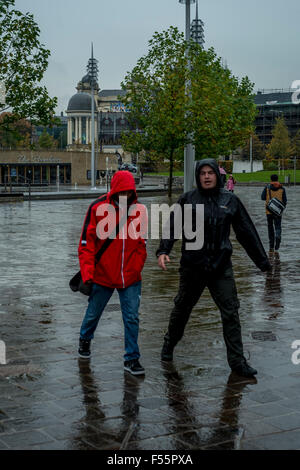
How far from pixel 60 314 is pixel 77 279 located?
7.06 feet

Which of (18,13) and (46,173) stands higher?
(18,13)

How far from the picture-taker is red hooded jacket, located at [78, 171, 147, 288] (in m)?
5.59

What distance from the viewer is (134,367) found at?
548 centimetres

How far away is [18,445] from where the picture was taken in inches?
156

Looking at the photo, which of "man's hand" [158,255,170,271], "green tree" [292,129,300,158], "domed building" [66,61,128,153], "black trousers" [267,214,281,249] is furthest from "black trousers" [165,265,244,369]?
"domed building" [66,61,128,153]

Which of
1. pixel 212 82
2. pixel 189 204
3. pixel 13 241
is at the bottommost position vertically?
pixel 13 241

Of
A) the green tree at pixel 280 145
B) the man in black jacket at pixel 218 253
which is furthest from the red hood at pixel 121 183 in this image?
the green tree at pixel 280 145

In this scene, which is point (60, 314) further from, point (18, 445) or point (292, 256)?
point (292, 256)

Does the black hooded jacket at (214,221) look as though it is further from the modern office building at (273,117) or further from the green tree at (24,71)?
the modern office building at (273,117)

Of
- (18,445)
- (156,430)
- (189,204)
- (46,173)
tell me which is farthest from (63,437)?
(46,173)

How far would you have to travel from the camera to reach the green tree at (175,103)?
2758cm

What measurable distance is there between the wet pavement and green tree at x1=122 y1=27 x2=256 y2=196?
18.4 m

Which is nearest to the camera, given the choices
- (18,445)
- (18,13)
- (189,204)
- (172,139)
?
(18,445)

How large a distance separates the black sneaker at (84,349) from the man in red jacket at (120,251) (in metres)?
0.49
